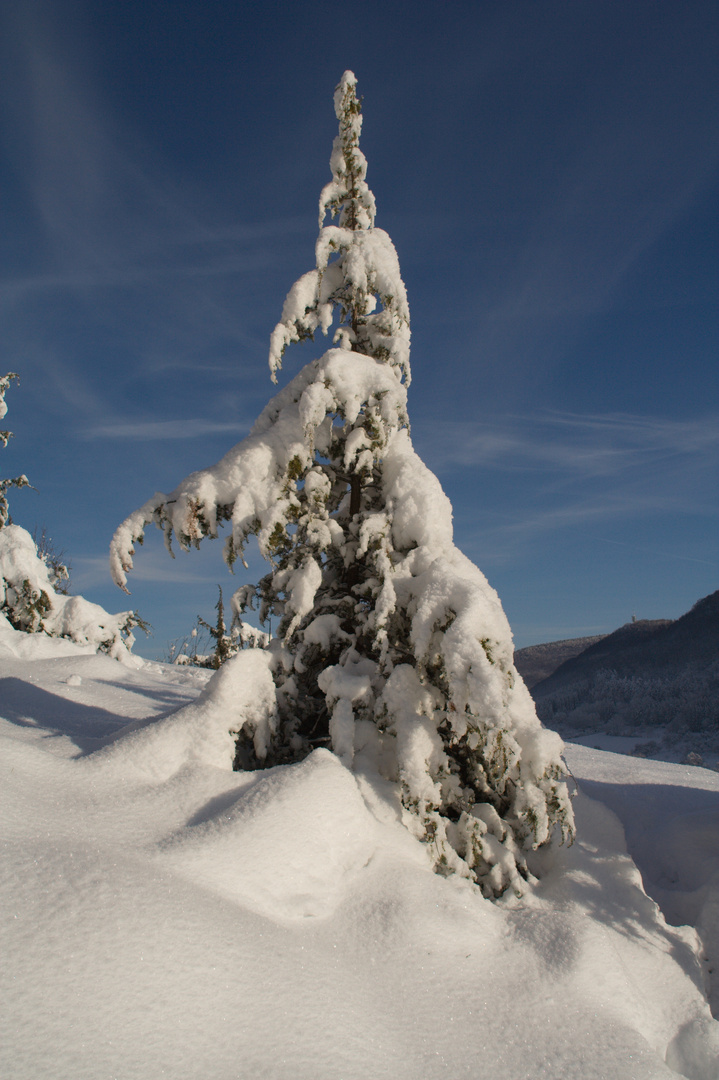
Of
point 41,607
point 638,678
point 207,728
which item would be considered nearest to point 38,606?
point 41,607

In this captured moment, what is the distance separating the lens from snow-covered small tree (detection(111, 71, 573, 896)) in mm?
3820

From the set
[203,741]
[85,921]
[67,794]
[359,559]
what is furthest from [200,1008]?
[359,559]

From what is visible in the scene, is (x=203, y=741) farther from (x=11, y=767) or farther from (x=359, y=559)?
(x=359, y=559)

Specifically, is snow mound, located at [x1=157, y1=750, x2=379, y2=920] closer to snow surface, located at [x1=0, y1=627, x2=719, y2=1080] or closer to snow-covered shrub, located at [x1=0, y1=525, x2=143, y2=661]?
snow surface, located at [x1=0, y1=627, x2=719, y2=1080]

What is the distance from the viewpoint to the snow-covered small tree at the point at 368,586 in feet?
12.5

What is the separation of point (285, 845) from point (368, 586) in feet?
6.66

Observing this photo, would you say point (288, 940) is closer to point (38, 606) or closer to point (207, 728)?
point (207, 728)

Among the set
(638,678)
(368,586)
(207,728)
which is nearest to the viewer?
(207,728)

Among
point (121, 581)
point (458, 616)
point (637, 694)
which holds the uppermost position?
Answer: point (121, 581)

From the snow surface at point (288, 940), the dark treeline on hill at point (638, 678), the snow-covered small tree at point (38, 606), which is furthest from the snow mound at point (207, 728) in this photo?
the dark treeline on hill at point (638, 678)

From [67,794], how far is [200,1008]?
1.66 m

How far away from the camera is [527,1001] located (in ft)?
9.07

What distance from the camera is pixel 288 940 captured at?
2607 mm

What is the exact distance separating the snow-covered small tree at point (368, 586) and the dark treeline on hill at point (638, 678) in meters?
10.6
